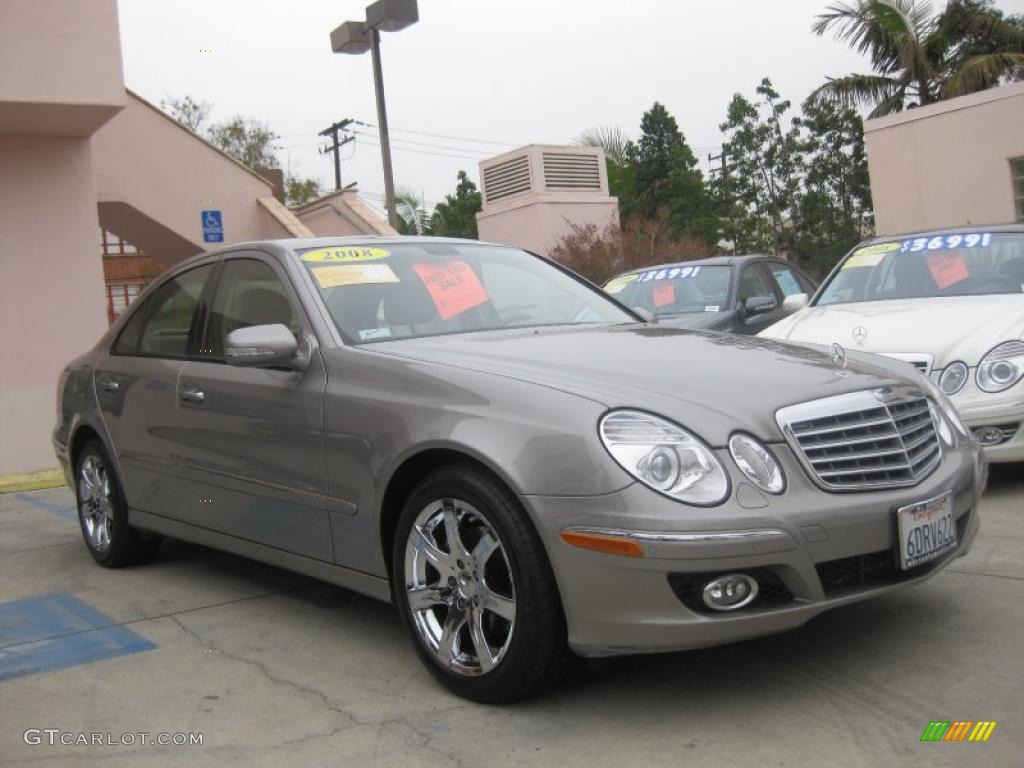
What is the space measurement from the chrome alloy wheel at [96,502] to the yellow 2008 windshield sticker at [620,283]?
18.1 ft

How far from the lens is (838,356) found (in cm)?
420

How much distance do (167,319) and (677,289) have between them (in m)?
5.75

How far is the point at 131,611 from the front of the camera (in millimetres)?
5113

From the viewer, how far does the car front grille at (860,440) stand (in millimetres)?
3441

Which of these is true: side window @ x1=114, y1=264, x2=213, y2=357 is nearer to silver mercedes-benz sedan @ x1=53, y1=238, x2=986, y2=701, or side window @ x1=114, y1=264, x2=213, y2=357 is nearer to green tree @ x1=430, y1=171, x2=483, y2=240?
silver mercedes-benz sedan @ x1=53, y1=238, x2=986, y2=701

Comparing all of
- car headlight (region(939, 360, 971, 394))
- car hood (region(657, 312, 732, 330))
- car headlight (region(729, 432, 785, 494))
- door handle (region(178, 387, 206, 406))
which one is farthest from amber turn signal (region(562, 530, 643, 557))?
car hood (region(657, 312, 732, 330))

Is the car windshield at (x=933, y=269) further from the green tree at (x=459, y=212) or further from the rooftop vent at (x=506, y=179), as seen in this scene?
the green tree at (x=459, y=212)

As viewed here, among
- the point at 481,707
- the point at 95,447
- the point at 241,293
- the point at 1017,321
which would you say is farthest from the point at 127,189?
the point at 481,707

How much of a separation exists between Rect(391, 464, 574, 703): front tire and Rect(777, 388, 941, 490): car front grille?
84 cm

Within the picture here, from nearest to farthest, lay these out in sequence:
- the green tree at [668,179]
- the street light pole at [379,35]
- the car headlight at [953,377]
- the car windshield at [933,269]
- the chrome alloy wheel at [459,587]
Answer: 1. the chrome alloy wheel at [459,587]
2. the car headlight at [953,377]
3. the car windshield at [933,269]
4. the street light pole at [379,35]
5. the green tree at [668,179]

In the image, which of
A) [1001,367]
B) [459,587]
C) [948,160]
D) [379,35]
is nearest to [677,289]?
[1001,367]

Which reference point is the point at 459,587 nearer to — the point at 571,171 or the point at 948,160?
the point at 948,160

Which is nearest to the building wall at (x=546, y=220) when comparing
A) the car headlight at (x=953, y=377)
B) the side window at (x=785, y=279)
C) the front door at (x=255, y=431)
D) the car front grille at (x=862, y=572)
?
the side window at (x=785, y=279)

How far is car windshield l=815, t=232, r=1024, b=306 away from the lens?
23.3 feet
